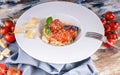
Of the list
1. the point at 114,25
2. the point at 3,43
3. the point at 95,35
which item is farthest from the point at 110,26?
the point at 3,43

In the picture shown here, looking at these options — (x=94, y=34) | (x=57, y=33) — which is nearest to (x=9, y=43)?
(x=57, y=33)

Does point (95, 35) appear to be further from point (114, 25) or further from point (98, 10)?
point (98, 10)

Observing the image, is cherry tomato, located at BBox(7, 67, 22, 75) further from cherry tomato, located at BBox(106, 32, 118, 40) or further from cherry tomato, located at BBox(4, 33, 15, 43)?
cherry tomato, located at BBox(106, 32, 118, 40)

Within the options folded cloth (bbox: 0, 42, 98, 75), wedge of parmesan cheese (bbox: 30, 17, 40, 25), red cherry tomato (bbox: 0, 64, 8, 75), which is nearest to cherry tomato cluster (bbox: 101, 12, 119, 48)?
folded cloth (bbox: 0, 42, 98, 75)

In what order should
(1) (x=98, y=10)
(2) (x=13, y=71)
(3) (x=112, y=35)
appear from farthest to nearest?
1. (1) (x=98, y=10)
2. (3) (x=112, y=35)
3. (2) (x=13, y=71)

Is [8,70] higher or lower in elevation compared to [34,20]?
lower

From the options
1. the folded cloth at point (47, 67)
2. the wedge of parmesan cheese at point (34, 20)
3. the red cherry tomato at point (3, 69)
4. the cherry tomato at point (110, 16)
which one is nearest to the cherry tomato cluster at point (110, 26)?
the cherry tomato at point (110, 16)
